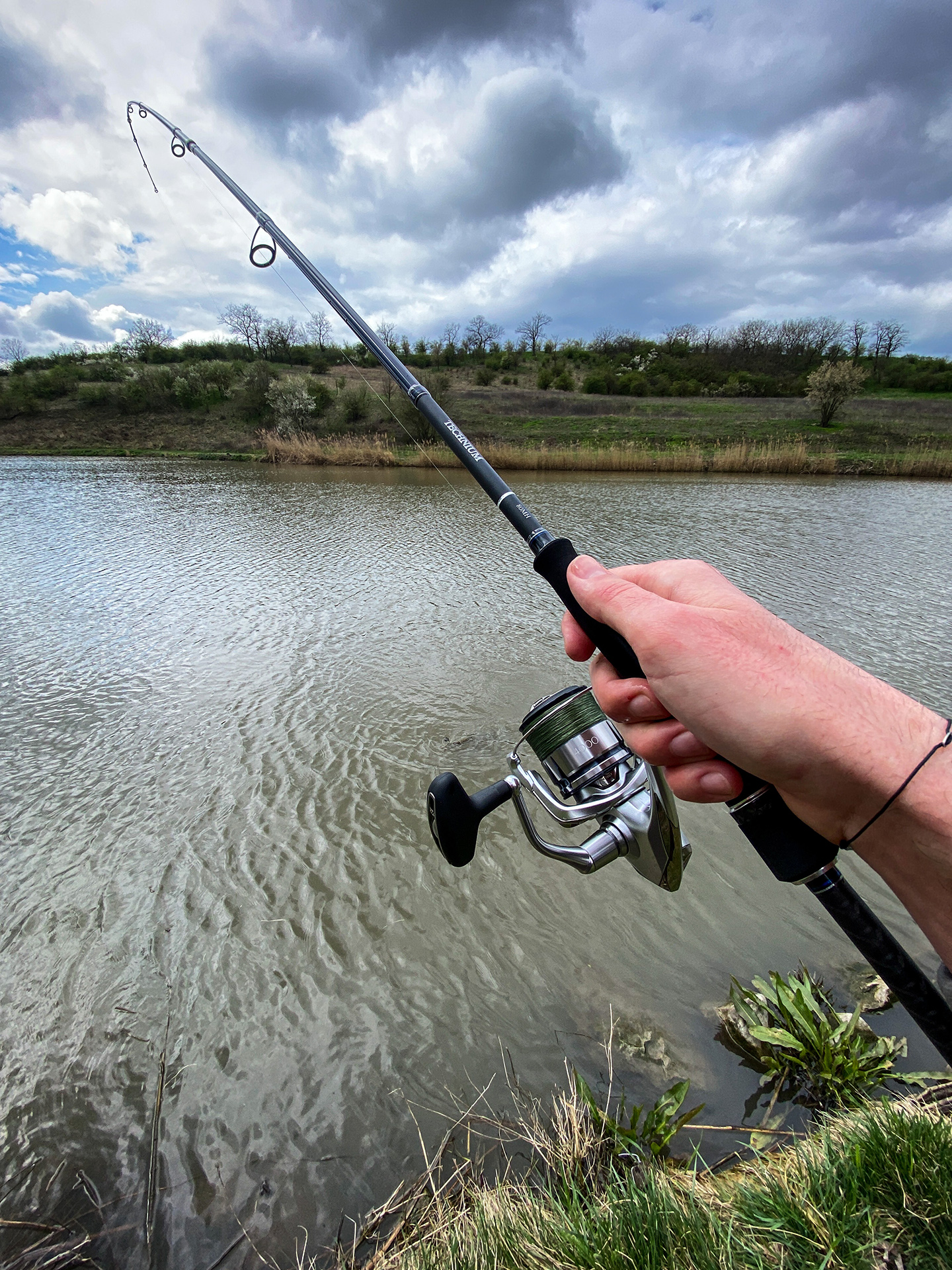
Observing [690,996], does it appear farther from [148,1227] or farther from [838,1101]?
[148,1227]

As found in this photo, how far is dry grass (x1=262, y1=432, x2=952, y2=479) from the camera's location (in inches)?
628

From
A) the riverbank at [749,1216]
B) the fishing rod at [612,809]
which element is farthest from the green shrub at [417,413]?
the riverbank at [749,1216]

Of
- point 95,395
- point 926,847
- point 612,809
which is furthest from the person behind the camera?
point 95,395

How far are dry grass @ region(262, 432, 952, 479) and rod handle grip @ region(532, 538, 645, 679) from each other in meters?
14.5

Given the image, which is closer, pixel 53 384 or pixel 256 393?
pixel 256 393

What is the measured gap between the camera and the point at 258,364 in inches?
1165

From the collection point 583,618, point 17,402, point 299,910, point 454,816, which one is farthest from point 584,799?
point 17,402

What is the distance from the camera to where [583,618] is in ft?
4.25

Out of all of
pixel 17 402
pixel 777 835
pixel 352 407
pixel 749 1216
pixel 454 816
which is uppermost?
pixel 777 835

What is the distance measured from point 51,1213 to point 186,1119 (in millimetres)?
316

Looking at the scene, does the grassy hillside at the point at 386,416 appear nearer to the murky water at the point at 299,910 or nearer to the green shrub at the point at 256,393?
the green shrub at the point at 256,393

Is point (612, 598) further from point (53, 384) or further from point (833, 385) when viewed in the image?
point (53, 384)

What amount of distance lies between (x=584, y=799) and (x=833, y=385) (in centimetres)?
2940

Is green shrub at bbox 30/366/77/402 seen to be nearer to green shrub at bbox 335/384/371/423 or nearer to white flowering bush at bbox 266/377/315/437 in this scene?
white flowering bush at bbox 266/377/315/437
